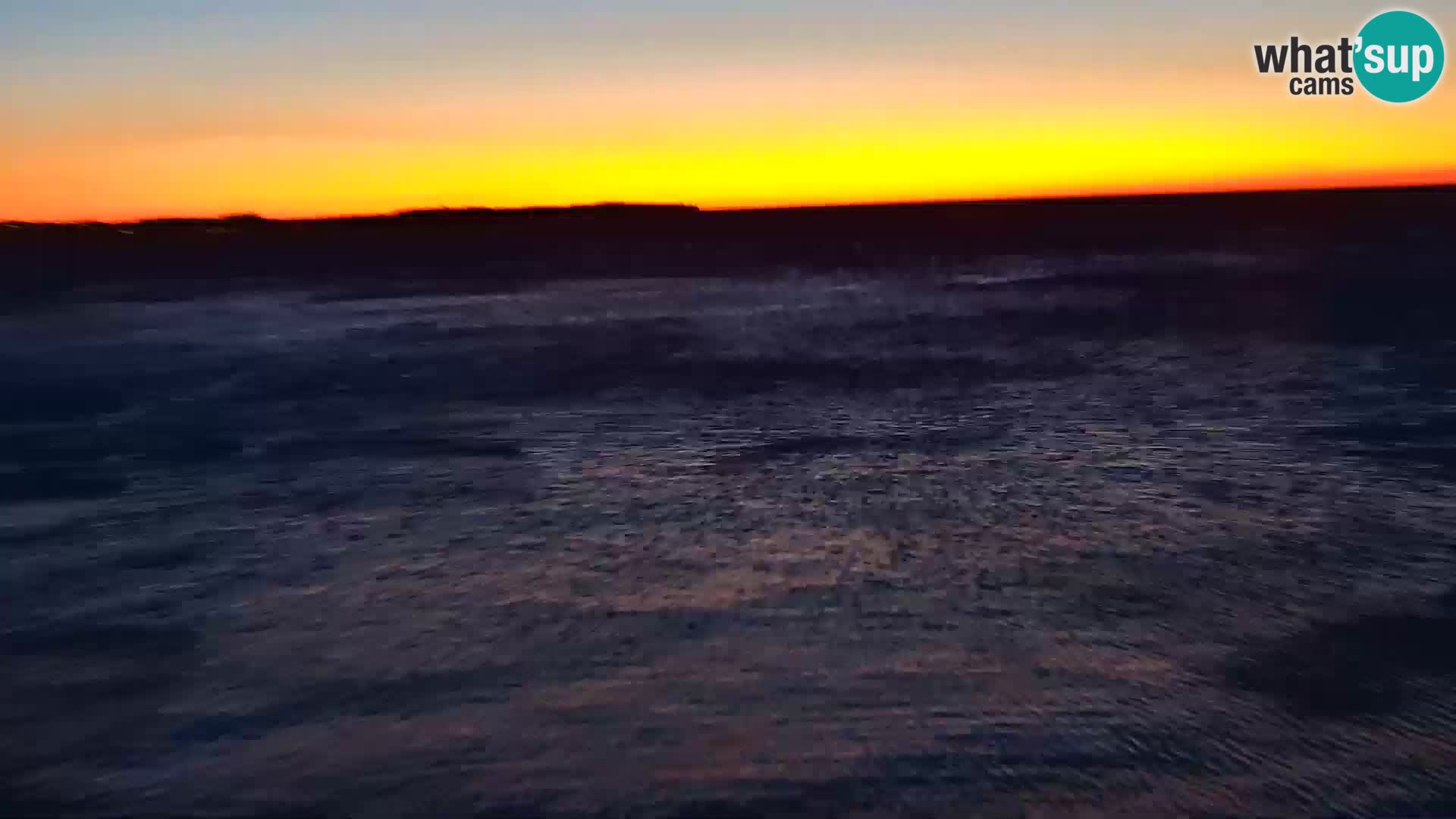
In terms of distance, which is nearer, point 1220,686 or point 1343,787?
point 1343,787

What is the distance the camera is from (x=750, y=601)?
11125 mm

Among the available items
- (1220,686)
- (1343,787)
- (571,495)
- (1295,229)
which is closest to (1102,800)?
(1343,787)

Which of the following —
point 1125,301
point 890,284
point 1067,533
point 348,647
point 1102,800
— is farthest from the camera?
point 890,284

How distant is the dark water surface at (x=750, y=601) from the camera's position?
8.06 meters

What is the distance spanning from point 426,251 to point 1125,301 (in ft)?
266

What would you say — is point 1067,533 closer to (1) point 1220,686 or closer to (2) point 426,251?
(1) point 1220,686

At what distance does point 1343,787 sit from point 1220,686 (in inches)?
60.3

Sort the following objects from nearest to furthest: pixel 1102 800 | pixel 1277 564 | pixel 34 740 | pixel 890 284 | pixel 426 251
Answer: pixel 1102 800 < pixel 34 740 < pixel 1277 564 < pixel 890 284 < pixel 426 251

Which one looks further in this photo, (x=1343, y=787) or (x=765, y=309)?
(x=765, y=309)

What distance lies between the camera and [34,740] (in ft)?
29.0

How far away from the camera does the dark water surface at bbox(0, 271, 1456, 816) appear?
26.5ft

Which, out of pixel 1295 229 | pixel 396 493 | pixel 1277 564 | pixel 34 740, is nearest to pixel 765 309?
pixel 396 493

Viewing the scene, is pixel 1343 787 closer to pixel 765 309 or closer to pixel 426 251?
pixel 765 309

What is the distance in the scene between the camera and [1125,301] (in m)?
44.2
